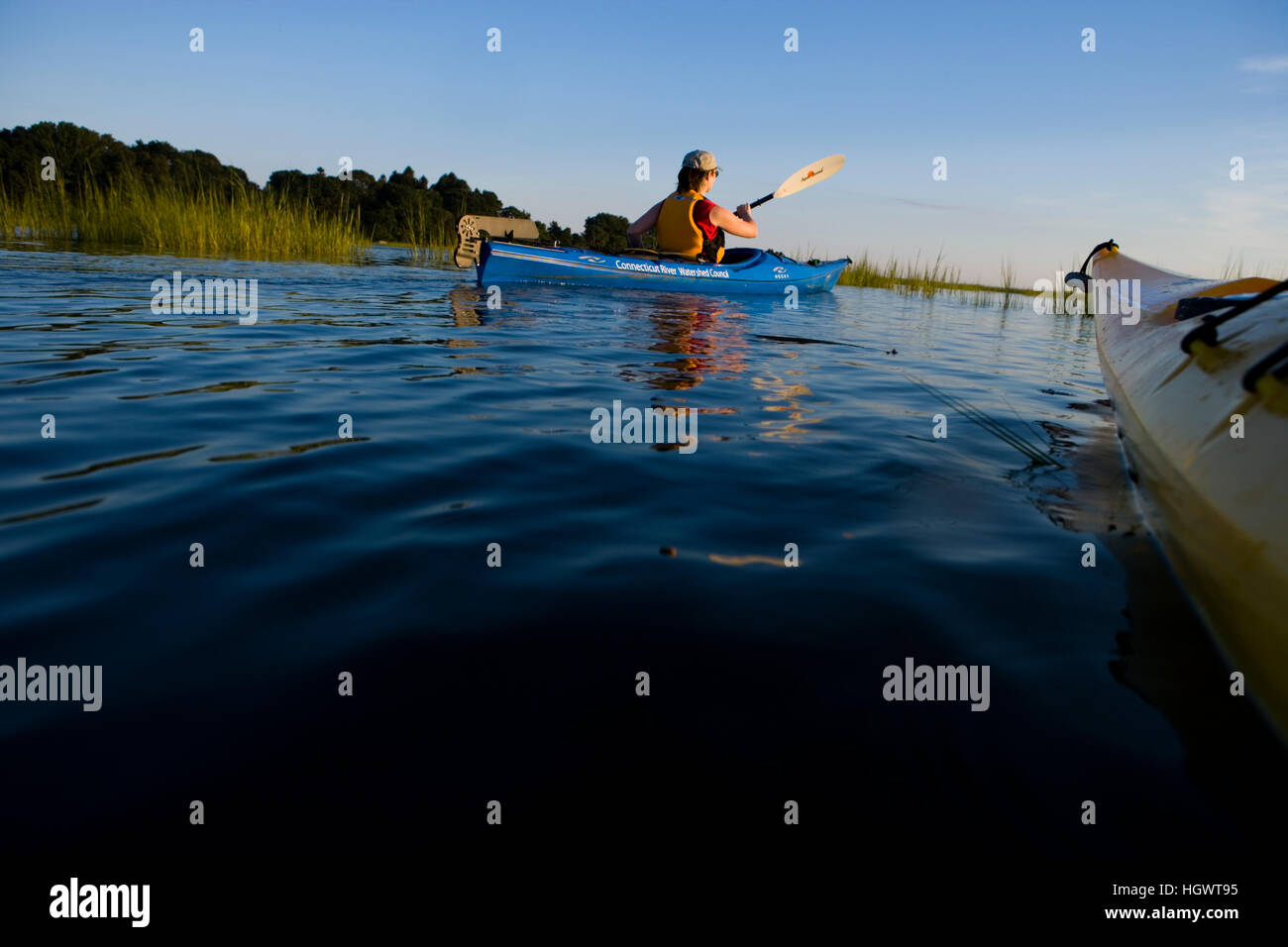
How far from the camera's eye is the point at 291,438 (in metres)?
3.30

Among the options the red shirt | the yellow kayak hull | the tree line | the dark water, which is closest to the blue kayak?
the red shirt

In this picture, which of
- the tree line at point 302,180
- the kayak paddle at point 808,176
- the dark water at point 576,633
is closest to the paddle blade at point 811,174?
the kayak paddle at point 808,176

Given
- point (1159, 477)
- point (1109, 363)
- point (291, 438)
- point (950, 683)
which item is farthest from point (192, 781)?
point (1109, 363)

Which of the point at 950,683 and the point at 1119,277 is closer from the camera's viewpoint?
the point at 950,683

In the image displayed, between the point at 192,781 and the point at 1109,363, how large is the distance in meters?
5.15

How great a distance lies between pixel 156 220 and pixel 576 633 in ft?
48.9

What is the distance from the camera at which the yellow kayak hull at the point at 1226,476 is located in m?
1.56

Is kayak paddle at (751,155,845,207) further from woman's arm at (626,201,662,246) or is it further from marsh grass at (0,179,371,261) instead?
marsh grass at (0,179,371,261)

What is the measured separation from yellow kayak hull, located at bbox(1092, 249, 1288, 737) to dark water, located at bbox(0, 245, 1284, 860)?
5.4 inches

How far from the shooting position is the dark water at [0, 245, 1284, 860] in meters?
1.34

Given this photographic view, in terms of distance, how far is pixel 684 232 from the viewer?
11.1 meters

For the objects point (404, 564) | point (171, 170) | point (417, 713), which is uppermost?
point (171, 170)

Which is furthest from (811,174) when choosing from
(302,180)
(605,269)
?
(302,180)
